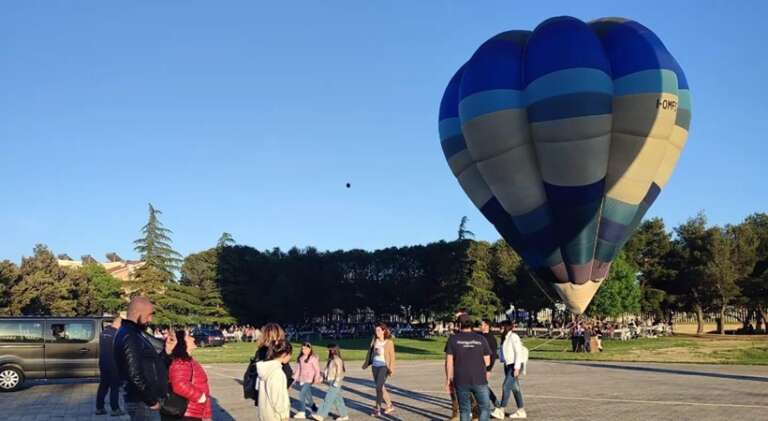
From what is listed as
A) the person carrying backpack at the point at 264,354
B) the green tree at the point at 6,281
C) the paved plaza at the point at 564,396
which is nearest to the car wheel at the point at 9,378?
the paved plaza at the point at 564,396

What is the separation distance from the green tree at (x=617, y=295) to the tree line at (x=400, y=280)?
94mm

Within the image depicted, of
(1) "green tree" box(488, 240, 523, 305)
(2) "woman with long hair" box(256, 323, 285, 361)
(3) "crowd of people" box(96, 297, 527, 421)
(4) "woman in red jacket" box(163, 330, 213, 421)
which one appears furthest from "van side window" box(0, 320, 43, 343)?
(1) "green tree" box(488, 240, 523, 305)

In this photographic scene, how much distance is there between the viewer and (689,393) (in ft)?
53.6

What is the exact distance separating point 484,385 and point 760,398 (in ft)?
27.7

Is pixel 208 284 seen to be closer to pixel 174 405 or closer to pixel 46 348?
pixel 46 348

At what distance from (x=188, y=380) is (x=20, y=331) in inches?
522

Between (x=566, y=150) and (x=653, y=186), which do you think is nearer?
(x=566, y=150)

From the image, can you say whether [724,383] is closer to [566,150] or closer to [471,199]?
[566,150]

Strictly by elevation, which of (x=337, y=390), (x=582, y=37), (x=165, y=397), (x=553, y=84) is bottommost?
(x=337, y=390)

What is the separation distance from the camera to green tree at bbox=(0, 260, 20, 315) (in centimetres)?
5831

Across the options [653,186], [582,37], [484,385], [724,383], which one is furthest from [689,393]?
[582,37]

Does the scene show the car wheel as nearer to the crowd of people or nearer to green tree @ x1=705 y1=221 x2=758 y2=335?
the crowd of people

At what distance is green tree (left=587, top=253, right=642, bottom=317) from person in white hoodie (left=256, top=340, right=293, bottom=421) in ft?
143

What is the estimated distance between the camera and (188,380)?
264 inches
